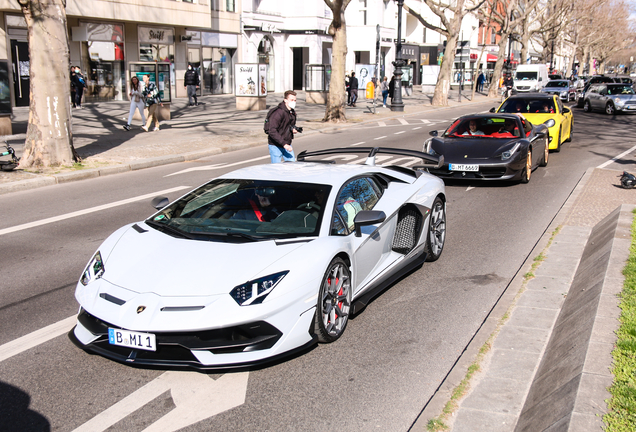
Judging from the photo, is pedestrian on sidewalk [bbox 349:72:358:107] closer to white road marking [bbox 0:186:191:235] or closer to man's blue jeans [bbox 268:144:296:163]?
white road marking [bbox 0:186:191:235]

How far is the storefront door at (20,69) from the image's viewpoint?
26750 mm

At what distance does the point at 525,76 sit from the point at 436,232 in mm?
48095

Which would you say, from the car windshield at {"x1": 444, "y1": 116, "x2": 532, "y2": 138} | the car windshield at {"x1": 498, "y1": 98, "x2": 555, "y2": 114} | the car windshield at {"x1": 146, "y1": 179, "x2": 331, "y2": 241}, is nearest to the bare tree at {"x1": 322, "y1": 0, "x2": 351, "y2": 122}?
the car windshield at {"x1": 498, "y1": 98, "x2": 555, "y2": 114}

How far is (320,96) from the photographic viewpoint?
36594 mm

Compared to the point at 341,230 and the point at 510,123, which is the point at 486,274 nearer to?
the point at 341,230

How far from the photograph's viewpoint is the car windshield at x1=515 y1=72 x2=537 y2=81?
50759mm

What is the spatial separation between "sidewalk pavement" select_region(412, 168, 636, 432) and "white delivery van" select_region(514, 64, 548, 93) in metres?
44.7

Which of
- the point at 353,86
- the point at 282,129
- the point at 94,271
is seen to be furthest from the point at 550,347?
the point at 353,86

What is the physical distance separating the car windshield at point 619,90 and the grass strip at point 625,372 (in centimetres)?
3215

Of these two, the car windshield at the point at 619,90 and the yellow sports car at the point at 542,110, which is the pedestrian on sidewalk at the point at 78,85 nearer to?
the yellow sports car at the point at 542,110

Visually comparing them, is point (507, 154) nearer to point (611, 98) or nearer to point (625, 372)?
point (625, 372)

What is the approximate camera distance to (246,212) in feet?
18.0

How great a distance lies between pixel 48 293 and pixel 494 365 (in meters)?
4.29

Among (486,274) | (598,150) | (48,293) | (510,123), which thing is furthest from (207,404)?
(598,150)
